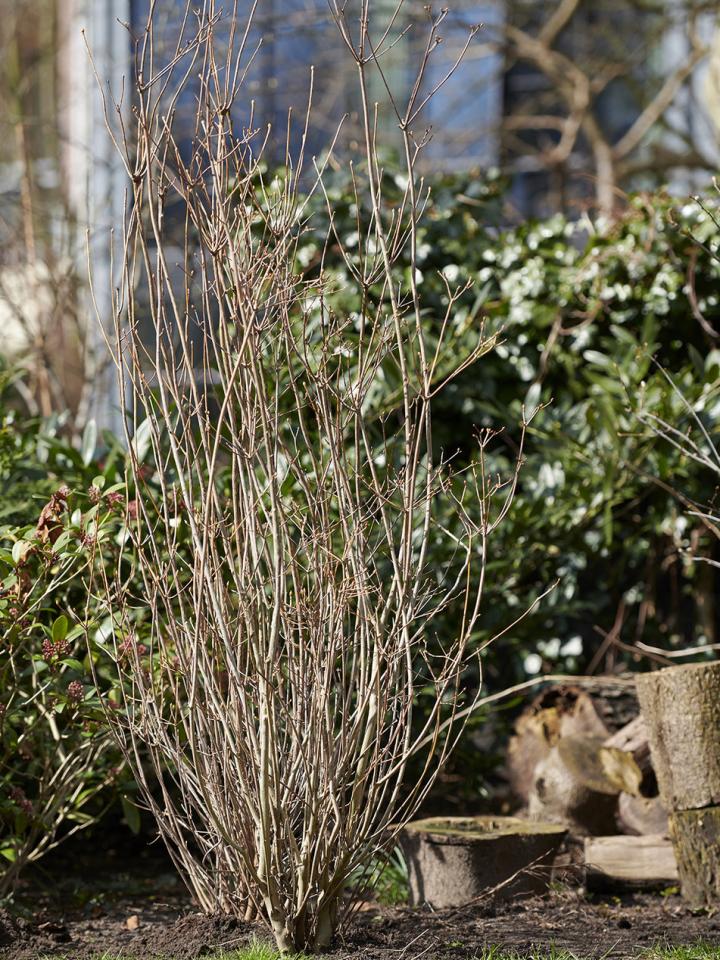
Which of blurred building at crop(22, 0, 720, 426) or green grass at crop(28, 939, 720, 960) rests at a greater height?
blurred building at crop(22, 0, 720, 426)

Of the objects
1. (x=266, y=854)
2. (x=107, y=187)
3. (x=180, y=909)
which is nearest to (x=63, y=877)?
(x=180, y=909)

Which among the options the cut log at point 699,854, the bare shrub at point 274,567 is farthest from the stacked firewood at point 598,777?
the bare shrub at point 274,567

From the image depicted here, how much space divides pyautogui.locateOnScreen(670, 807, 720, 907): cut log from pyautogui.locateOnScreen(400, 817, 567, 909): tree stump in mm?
404

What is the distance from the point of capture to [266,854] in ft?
8.89

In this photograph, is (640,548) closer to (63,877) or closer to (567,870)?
(567,870)

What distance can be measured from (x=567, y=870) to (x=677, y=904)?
41 cm

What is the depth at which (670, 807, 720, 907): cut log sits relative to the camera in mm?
3549

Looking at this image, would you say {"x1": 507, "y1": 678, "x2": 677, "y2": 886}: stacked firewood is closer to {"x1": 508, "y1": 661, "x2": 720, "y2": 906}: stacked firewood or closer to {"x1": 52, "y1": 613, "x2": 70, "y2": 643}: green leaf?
{"x1": 508, "y1": 661, "x2": 720, "y2": 906}: stacked firewood

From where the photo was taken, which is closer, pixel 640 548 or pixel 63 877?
pixel 63 877

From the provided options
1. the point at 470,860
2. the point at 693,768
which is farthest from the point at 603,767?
the point at 470,860

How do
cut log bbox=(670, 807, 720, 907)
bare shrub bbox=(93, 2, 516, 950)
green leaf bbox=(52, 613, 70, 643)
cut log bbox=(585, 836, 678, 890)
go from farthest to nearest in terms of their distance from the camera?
cut log bbox=(585, 836, 678, 890), cut log bbox=(670, 807, 720, 907), green leaf bbox=(52, 613, 70, 643), bare shrub bbox=(93, 2, 516, 950)

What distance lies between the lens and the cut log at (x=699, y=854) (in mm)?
3549

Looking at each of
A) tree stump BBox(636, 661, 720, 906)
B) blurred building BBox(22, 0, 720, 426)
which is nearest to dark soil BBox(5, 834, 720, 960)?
tree stump BBox(636, 661, 720, 906)

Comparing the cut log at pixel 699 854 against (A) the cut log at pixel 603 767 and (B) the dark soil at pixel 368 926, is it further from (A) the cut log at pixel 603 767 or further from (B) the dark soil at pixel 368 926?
(A) the cut log at pixel 603 767
